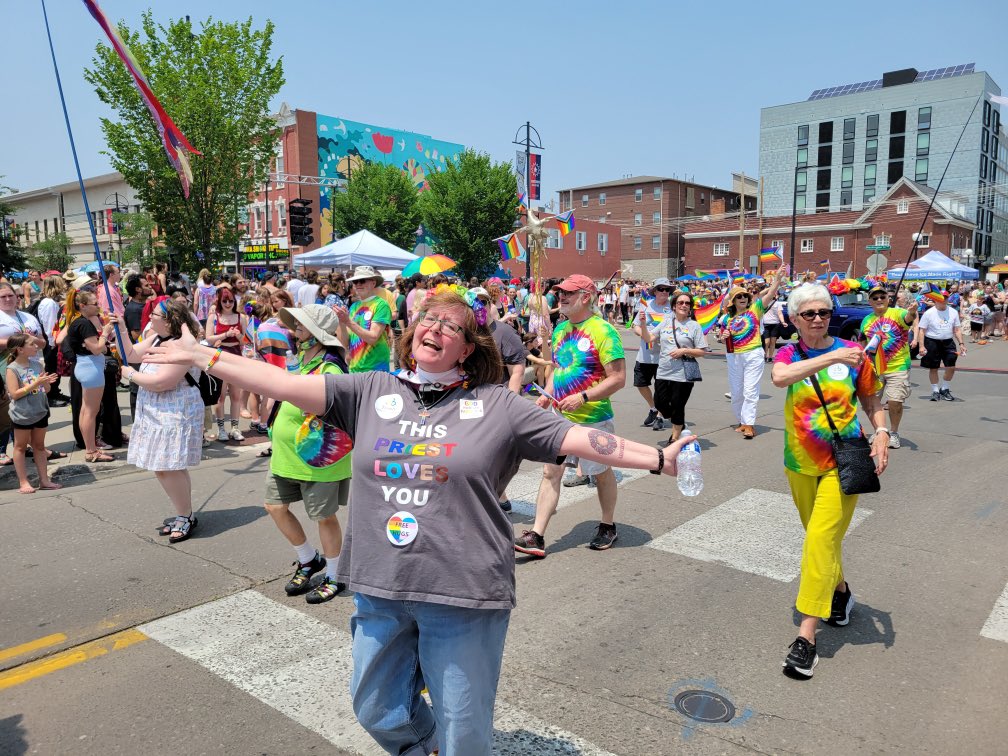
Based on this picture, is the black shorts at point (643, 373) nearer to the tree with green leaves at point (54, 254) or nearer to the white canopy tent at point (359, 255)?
the white canopy tent at point (359, 255)

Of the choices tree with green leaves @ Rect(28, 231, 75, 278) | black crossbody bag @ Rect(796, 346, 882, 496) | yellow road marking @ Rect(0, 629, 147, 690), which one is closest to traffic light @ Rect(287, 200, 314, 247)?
yellow road marking @ Rect(0, 629, 147, 690)

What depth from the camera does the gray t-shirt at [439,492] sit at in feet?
7.50

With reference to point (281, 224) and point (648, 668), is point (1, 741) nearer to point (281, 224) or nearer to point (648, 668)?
point (648, 668)

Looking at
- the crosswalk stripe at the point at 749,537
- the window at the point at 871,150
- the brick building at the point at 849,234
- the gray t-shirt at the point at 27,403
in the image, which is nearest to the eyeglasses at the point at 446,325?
the crosswalk stripe at the point at 749,537

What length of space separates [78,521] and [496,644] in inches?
195

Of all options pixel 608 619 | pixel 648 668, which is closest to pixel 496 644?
pixel 648 668

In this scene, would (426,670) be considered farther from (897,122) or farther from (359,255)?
(897,122)

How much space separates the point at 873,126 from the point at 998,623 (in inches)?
3548

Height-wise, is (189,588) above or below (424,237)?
below

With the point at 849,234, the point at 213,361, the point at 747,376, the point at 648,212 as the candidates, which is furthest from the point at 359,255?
the point at 648,212

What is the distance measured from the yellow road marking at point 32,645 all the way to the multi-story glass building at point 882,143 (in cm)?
7673

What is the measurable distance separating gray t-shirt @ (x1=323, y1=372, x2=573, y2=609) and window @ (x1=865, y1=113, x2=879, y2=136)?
92.2 metres

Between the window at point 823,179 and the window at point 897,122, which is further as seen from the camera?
the window at point 823,179

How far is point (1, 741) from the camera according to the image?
3088 millimetres
